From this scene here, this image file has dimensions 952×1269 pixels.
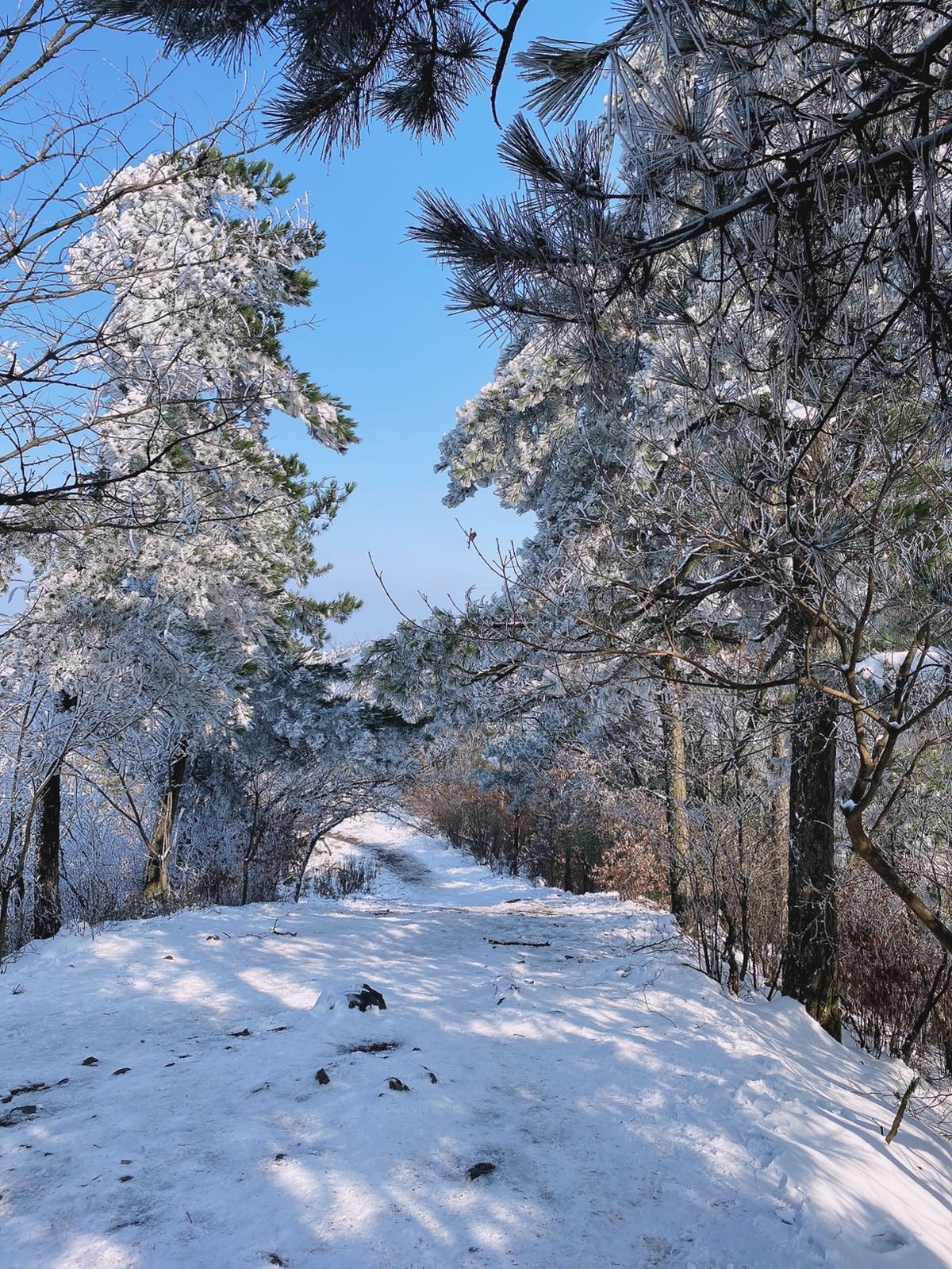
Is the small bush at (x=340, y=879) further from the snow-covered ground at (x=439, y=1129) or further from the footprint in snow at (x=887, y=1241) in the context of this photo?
the footprint in snow at (x=887, y=1241)

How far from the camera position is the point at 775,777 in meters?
7.64

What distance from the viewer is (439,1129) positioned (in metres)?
3.25

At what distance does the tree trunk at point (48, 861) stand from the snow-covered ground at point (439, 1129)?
8.81 feet

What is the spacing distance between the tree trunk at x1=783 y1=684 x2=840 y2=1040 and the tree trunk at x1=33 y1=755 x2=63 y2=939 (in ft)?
25.3

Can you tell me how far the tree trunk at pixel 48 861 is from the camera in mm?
8352

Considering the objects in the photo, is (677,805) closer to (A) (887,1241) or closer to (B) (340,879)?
(A) (887,1241)

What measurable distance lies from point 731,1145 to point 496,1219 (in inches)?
47.1

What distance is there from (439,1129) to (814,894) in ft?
12.0

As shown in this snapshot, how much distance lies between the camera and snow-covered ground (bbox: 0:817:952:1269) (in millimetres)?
2502

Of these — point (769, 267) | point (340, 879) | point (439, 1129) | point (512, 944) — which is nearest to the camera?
point (769, 267)

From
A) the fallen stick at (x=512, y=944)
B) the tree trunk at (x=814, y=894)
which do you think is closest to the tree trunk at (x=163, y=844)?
the fallen stick at (x=512, y=944)

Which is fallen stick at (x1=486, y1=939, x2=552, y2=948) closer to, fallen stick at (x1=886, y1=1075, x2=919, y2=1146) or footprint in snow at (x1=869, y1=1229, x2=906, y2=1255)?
fallen stick at (x1=886, y1=1075, x2=919, y2=1146)

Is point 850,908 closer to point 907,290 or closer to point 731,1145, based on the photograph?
point 731,1145

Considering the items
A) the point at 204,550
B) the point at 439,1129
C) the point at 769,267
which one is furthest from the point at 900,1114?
the point at 204,550
